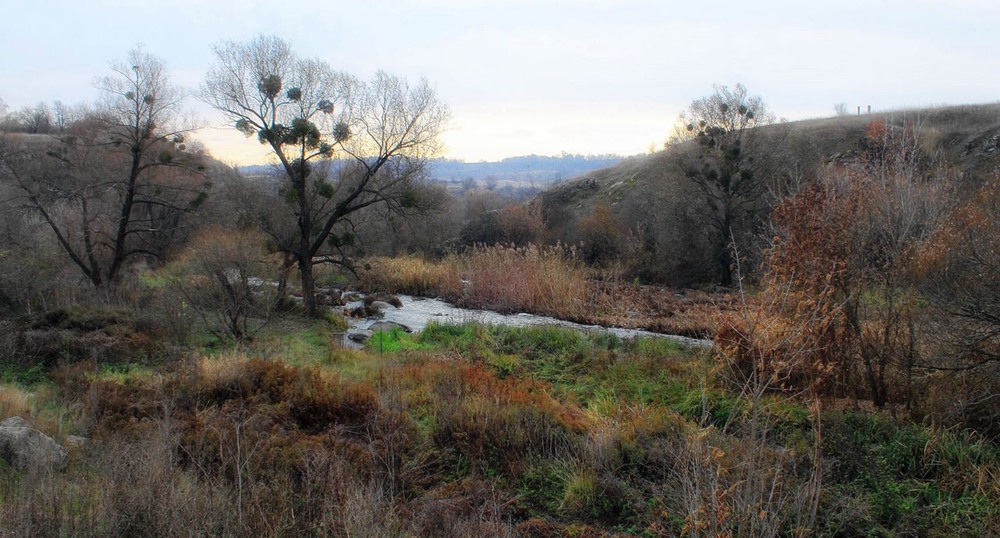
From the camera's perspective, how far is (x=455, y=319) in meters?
14.3

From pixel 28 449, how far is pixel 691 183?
72.6 feet

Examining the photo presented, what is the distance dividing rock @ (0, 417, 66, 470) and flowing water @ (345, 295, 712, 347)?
723cm

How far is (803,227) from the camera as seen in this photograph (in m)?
6.89

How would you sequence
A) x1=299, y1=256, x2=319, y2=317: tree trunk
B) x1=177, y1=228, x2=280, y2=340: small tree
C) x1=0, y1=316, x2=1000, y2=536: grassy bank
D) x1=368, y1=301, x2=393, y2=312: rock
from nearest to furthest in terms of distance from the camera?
x1=0, y1=316, x2=1000, y2=536: grassy bank < x1=177, y1=228, x2=280, y2=340: small tree < x1=299, y1=256, x2=319, y2=317: tree trunk < x1=368, y1=301, x2=393, y2=312: rock

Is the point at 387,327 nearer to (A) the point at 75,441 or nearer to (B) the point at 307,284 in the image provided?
(B) the point at 307,284

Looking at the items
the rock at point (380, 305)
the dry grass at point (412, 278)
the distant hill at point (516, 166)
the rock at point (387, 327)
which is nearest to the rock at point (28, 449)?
the rock at point (387, 327)

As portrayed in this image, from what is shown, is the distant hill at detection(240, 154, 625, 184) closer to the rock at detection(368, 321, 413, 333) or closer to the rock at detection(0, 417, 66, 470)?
the rock at detection(368, 321, 413, 333)

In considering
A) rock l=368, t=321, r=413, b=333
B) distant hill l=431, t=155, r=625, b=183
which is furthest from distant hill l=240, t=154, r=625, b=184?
rock l=368, t=321, r=413, b=333

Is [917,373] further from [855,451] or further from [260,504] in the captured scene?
[260,504]

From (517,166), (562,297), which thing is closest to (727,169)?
(562,297)

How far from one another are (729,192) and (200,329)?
58.2 ft

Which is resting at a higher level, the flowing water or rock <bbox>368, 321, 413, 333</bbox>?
rock <bbox>368, 321, 413, 333</bbox>

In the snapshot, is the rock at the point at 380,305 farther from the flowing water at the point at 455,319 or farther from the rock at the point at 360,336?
the rock at the point at 360,336

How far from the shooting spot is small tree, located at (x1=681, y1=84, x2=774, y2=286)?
23.0 meters
